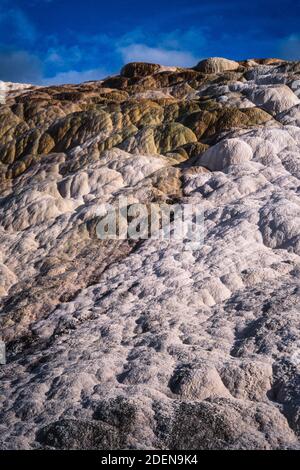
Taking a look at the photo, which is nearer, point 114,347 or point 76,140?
point 114,347

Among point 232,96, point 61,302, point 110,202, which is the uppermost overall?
point 232,96

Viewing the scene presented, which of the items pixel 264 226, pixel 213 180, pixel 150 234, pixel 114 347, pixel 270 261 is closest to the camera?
pixel 114 347

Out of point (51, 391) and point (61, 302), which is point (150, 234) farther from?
point (51, 391)

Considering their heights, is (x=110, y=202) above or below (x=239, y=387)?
above

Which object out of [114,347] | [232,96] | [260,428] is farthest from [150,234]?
[232,96]

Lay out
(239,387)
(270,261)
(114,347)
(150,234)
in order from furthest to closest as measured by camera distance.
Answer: (150,234) → (270,261) → (114,347) → (239,387)

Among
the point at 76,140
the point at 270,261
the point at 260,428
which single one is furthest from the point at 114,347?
the point at 76,140

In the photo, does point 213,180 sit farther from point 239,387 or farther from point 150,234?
point 239,387
